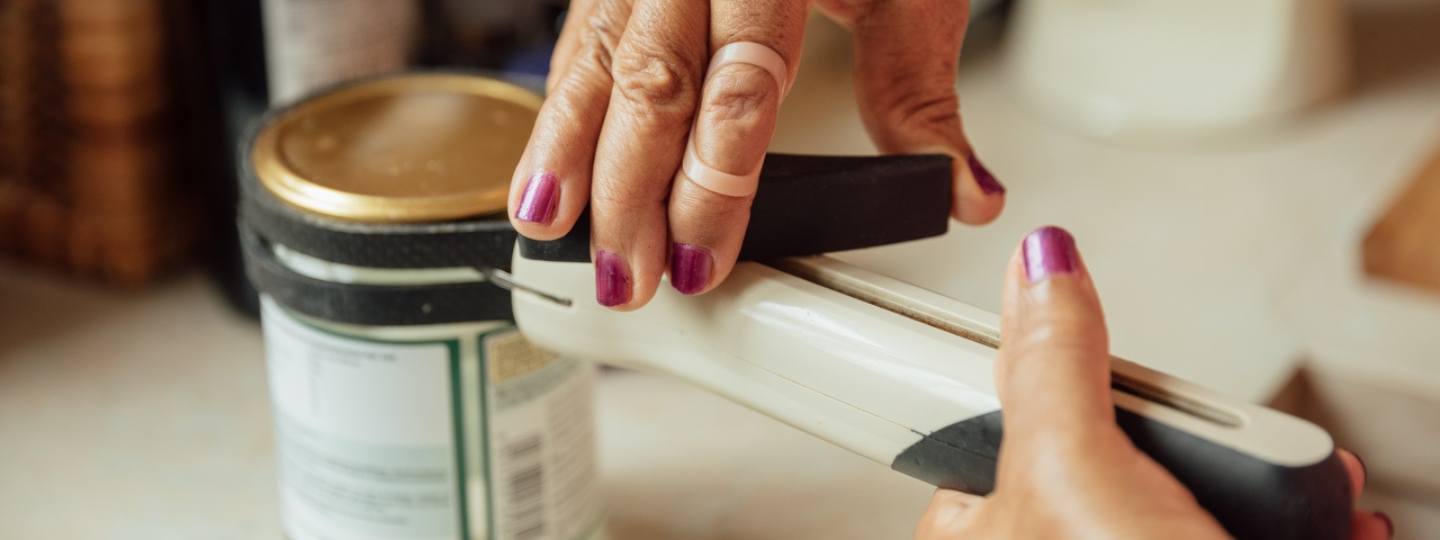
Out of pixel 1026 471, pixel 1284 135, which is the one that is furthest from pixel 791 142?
pixel 1284 135

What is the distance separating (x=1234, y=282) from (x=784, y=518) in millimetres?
313

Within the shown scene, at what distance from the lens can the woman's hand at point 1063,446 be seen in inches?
10.3

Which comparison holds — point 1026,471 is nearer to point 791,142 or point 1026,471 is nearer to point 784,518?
point 791,142

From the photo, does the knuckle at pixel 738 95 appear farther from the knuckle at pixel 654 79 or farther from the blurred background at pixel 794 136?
the blurred background at pixel 794 136

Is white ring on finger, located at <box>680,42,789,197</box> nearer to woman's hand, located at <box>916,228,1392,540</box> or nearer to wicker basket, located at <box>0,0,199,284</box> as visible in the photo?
woman's hand, located at <box>916,228,1392,540</box>

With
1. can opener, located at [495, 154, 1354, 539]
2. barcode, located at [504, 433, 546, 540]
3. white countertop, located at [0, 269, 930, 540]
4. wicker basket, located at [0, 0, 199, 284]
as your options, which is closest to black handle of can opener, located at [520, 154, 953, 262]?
can opener, located at [495, 154, 1354, 539]

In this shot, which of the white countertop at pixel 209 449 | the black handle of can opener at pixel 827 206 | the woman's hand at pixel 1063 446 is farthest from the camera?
the white countertop at pixel 209 449

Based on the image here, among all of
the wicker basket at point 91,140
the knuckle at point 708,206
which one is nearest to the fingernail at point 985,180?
the knuckle at point 708,206

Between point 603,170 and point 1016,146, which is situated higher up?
point 603,170

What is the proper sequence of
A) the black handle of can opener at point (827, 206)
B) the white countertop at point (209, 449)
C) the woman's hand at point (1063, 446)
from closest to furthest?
1. the woman's hand at point (1063, 446)
2. the black handle of can opener at point (827, 206)
3. the white countertop at point (209, 449)

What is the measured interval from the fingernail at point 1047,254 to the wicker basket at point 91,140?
1.74ft

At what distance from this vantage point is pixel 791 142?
1.43 ft

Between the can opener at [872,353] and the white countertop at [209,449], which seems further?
the white countertop at [209,449]

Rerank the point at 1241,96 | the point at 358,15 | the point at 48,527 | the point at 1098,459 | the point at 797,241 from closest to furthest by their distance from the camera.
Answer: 1. the point at 1098,459
2. the point at 797,241
3. the point at 48,527
4. the point at 358,15
5. the point at 1241,96
